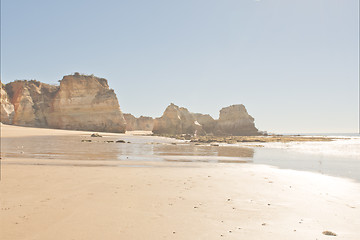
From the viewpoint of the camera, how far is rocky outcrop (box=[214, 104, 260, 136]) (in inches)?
2613

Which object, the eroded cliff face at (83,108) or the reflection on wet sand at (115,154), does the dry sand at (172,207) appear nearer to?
the reflection on wet sand at (115,154)

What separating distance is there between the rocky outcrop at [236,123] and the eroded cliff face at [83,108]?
3047cm

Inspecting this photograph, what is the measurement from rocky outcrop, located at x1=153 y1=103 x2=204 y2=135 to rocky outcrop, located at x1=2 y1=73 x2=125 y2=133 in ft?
38.3

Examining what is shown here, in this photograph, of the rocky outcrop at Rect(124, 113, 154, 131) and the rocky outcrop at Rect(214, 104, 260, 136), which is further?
the rocky outcrop at Rect(124, 113, 154, 131)

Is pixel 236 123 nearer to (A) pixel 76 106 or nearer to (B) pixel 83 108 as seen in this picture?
(B) pixel 83 108

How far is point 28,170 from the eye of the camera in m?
7.20

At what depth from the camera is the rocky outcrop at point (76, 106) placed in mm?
48938

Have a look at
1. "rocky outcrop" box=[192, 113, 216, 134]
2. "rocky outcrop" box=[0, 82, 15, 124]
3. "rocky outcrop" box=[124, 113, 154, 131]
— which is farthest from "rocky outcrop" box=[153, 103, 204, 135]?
"rocky outcrop" box=[124, 113, 154, 131]

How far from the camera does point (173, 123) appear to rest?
59656 millimetres

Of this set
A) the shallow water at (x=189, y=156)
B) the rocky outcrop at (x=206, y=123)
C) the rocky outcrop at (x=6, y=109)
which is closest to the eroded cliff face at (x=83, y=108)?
the rocky outcrop at (x=6, y=109)

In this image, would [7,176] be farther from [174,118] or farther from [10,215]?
[174,118]

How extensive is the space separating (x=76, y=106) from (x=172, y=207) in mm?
50225

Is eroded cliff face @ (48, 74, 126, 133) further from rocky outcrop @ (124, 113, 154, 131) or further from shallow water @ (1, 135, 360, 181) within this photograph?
rocky outcrop @ (124, 113, 154, 131)

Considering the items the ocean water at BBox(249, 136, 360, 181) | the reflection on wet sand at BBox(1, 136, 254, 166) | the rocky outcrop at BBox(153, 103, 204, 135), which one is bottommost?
the ocean water at BBox(249, 136, 360, 181)
